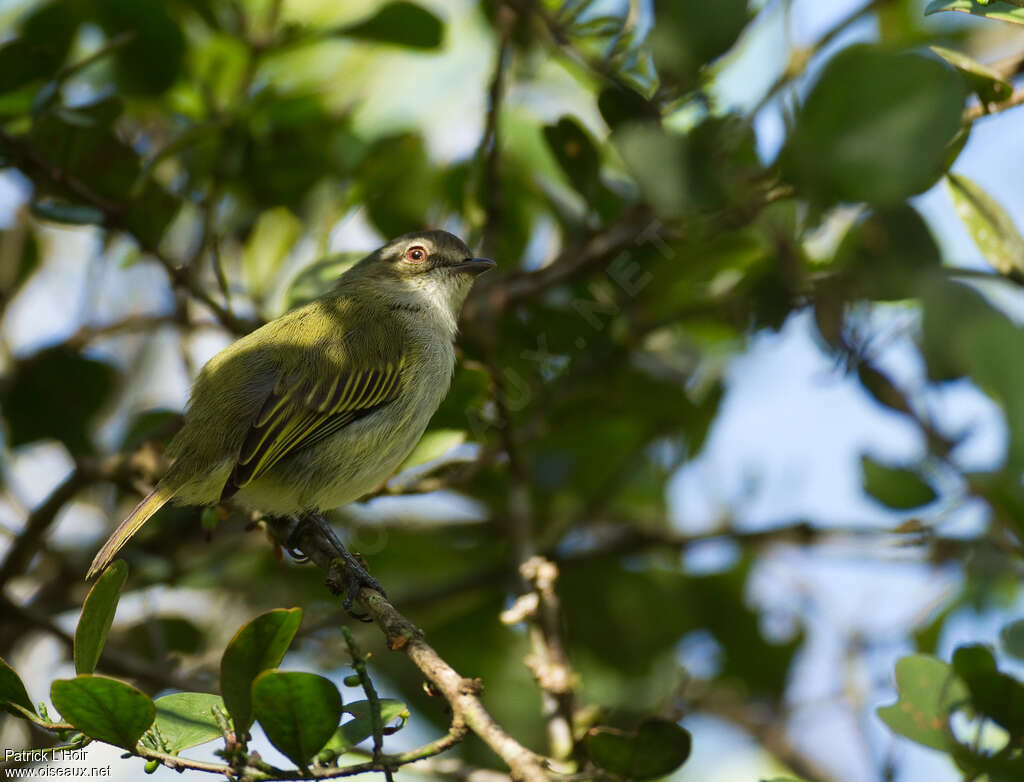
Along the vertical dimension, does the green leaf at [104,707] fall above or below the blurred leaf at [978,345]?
below

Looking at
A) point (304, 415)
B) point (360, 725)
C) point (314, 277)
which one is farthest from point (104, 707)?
point (314, 277)

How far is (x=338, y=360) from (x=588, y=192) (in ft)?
3.51

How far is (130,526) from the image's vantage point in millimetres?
3150

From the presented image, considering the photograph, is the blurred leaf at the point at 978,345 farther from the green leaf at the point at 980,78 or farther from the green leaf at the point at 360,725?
the green leaf at the point at 360,725

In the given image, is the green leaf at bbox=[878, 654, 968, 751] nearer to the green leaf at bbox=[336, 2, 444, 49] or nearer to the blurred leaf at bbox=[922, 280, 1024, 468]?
the blurred leaf at bbox=[922, 280, 1024, 468]

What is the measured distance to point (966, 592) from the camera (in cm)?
345

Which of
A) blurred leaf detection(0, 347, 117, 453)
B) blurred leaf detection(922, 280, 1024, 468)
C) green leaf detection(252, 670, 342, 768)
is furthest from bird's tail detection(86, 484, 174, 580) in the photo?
blurred leaf detection(922, 280, 1024, 468)

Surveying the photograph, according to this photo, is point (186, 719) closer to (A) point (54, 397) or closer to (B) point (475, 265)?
(A) point (54, 397)

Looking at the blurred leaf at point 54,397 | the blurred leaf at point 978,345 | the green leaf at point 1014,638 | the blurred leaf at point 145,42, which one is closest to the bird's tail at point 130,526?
the blurred leaf at point 54,397

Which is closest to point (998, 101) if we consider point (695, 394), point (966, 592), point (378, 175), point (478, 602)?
point (966, 592)

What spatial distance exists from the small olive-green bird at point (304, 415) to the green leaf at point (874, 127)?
1.67 m

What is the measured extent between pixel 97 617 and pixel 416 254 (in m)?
2.63

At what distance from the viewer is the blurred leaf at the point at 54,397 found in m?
3.91

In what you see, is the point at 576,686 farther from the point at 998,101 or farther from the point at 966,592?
the point at 998,101
